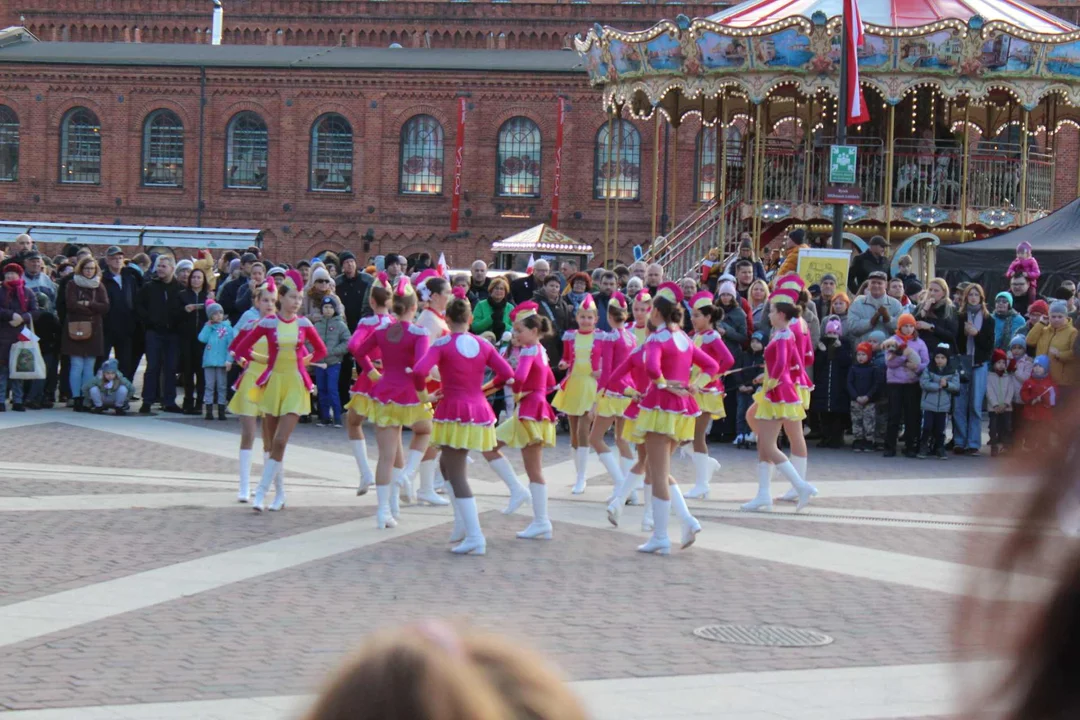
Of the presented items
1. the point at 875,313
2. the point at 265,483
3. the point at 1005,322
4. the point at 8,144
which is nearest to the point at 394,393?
the point at 265,483

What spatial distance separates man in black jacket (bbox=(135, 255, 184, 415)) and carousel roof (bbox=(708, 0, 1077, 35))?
12.3 metres

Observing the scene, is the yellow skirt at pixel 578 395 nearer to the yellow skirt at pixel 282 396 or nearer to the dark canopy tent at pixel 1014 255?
the yellow skirt at pixel 282 396

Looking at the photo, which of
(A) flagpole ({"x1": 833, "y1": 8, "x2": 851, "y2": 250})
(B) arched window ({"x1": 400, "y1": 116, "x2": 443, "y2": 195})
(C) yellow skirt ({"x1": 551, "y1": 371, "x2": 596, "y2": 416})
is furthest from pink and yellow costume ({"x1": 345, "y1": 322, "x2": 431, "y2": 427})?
(B) arched window ({"x1": 400, "y1": 116, "x2": 443, "y2": 195})

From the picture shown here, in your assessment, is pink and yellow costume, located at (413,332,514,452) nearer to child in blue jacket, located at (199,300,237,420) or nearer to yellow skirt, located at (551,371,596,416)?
yellow skirt, located at (551,371,596,416)

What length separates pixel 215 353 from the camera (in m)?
19.0

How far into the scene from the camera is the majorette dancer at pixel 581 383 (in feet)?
45.6

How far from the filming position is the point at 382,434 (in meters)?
11.7

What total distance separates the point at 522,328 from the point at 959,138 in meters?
21.2

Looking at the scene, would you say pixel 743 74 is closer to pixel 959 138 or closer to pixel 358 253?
pixel 959 138

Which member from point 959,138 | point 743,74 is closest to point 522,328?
point 743,74

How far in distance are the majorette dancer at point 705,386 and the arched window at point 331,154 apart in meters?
32.7

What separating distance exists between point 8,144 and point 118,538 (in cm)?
3906

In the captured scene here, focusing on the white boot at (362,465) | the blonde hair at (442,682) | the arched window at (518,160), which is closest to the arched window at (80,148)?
the arched window at (518,160)

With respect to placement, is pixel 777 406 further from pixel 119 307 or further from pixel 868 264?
pixel 119 307
